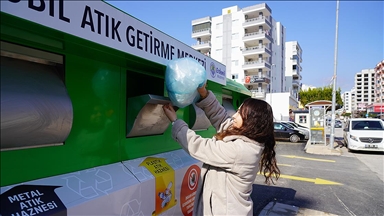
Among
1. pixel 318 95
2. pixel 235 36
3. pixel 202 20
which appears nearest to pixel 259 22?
pixel 235 36

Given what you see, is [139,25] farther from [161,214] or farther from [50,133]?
[161,214]

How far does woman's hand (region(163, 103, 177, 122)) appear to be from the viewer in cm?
182

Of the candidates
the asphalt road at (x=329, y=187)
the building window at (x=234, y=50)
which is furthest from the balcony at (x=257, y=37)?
the asphalt road at (x=329, y=187)

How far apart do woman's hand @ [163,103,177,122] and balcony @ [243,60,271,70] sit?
126 ft

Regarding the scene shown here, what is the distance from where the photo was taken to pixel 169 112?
185 centimetres

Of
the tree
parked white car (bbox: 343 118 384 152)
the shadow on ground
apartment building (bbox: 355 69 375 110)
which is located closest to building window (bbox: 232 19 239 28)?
the tree

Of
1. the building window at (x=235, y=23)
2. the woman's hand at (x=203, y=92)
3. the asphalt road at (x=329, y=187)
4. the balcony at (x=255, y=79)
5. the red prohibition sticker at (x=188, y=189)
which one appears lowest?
the asphalt road at (x=329, y=187)

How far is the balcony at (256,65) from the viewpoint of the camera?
3794 centimetres

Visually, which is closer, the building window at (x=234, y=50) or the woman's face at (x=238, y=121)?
the woman's face at (x=238, y=121)

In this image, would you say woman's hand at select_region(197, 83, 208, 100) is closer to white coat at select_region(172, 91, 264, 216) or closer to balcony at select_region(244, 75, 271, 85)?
white coat at select_region(172, 91, 264, 216)

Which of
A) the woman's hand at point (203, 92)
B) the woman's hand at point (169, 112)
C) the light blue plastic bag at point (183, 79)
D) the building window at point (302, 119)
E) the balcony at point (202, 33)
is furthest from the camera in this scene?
the balcony at point (202, 33)

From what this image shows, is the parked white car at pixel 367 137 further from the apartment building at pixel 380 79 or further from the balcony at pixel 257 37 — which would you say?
the apartment building at pixel 380 79

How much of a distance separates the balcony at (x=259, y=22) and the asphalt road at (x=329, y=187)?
32763 mm

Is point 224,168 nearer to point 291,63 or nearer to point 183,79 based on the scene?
point 183,79
